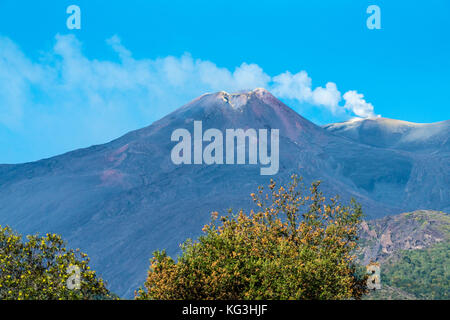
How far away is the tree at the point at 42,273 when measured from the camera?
958 inches

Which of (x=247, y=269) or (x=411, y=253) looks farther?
(x=411, y=253)

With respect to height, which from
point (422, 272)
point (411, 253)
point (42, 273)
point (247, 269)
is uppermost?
point (247, 269)

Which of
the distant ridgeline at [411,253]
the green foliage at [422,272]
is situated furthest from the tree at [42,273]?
the green foliage at [422,272]

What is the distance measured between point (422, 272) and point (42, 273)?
115921 millimetres

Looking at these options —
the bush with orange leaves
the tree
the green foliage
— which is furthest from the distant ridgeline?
the tree

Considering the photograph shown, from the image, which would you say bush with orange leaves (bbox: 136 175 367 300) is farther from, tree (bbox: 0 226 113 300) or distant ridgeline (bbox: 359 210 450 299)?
distant ridgeline (bbox: 359 210 450 299)

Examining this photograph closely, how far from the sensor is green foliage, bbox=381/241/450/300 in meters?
107

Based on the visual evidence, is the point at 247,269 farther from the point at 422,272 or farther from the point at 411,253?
the point at 411,253

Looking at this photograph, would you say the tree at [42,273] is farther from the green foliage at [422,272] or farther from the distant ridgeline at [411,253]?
the green foliage at [422,272]

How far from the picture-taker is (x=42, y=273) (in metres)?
27.6

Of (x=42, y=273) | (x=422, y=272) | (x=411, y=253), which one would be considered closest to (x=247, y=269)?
(x=42, y=273)

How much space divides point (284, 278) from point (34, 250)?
15.8m

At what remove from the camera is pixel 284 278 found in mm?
23297
